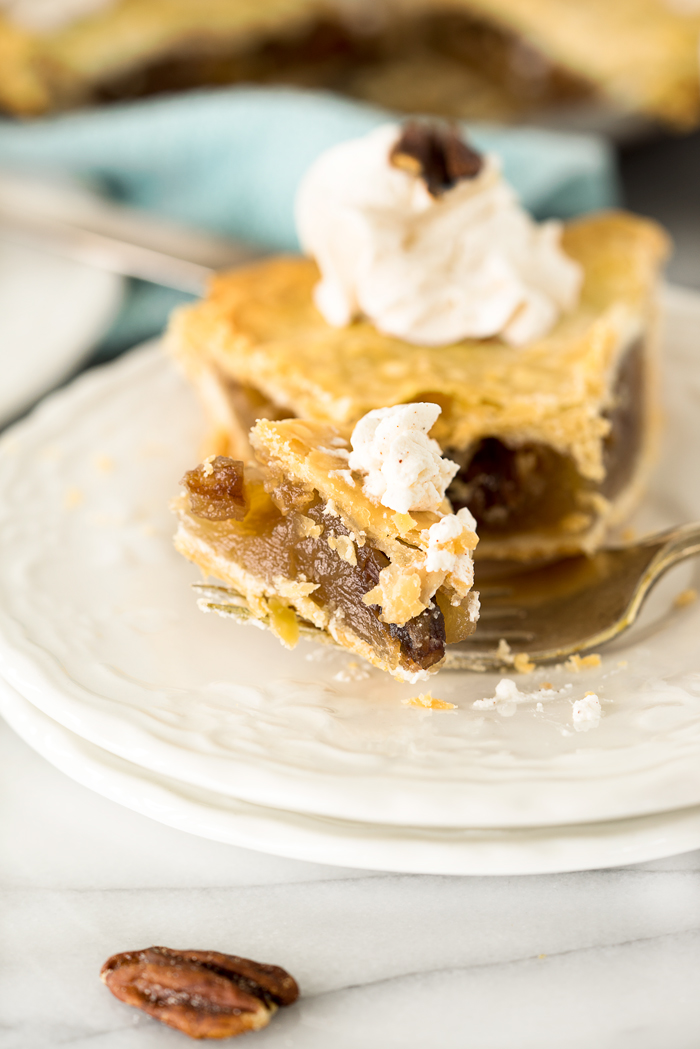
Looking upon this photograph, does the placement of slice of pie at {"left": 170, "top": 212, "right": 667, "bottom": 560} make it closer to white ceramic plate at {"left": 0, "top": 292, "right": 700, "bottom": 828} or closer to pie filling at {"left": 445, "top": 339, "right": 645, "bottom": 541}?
pie filling at {"left": 445, "top": 339, "right": 645, "bottom": 541}

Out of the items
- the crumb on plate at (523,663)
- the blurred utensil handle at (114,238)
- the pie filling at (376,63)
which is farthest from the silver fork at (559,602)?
the pie filling at (376,63)

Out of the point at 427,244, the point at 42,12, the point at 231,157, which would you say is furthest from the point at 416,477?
the point at 42,12

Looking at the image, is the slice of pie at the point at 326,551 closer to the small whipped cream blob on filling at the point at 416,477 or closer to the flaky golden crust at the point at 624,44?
the small whipped cream blob on filling at the point at 416,477

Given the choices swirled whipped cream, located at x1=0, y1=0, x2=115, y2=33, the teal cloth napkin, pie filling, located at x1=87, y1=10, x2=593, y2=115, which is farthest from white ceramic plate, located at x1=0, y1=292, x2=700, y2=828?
pie filling, located at x1=87, y1=10, x2=593, y2=115

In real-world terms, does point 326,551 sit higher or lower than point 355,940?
higher

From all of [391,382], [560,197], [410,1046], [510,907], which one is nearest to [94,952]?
[410,1046]

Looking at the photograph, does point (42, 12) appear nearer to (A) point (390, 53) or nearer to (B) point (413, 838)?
(A) point (390, 53)
